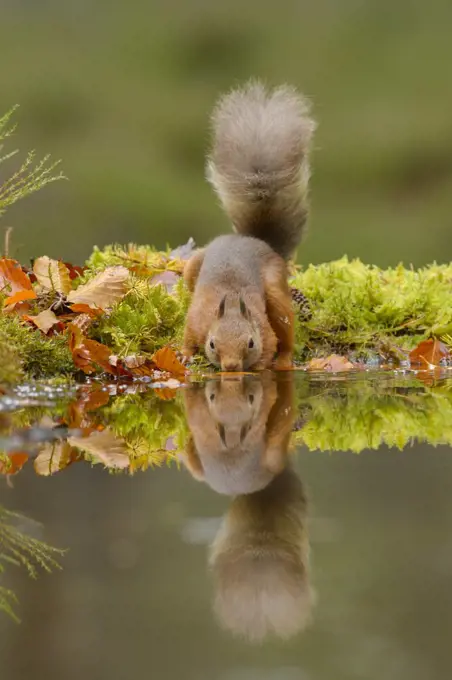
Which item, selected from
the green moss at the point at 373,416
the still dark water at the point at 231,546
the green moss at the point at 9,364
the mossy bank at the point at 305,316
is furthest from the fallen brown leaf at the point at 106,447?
the mossy bank at the point at 305,316

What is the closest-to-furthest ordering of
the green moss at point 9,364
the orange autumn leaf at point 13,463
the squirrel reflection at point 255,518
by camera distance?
the squirrel reflection at point 255,518, the orange autumn leaf at point 13,463, the green moss at point 9,364

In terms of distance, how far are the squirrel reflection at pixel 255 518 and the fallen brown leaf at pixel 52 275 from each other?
1.39 meters

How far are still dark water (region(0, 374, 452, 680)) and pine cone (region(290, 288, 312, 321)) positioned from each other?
210 centimetres

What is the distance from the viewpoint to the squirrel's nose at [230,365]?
3.73 metres

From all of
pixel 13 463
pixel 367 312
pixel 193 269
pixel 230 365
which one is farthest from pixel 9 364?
pixel 367 312

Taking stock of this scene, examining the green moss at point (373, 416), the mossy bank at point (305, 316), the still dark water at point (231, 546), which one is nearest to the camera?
the still dark water at point (231, 546)

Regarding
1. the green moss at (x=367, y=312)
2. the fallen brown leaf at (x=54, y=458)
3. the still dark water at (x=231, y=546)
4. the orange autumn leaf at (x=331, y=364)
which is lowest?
the still dark water at (x=231, y=546)

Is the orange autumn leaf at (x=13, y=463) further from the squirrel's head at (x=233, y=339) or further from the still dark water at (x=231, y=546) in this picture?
the squirrel's head at (x=233, y=339)

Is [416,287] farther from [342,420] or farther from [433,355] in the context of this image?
[342,420]

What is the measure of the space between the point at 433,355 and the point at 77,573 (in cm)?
315

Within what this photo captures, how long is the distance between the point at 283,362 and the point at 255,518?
260 cm

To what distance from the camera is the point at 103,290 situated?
3.95 m

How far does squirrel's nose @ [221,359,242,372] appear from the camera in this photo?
3725 mm

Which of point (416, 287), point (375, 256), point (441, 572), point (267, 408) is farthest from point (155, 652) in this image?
point (375, 256)
